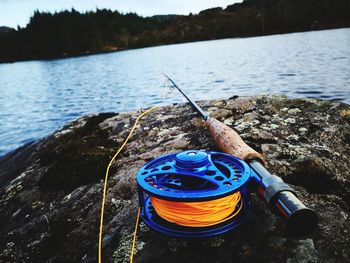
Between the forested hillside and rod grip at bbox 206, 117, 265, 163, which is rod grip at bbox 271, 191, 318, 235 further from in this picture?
the forested hillside

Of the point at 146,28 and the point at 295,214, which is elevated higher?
the point at 295,214

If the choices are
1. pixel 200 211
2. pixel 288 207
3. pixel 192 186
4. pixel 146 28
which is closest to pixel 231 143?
pixel 192 186

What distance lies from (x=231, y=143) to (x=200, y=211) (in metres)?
1.01

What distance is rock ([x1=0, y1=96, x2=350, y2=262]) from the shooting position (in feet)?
6.34

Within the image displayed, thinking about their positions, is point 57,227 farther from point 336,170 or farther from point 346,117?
point 346,117

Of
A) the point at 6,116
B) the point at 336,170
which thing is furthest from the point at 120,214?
the point at 6,116

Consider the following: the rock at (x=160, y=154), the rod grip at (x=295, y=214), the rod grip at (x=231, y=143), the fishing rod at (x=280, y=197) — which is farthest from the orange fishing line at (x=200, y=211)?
the rod grip at (x=231, y=143)

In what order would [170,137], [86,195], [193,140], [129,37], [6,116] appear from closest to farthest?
[86,195], [193,140], [170,137], [6,116], [129,37]

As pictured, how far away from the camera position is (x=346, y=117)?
12.2ft

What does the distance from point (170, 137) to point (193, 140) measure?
41 centimetres

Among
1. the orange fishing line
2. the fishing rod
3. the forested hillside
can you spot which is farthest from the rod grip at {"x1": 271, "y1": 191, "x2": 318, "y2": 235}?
the forested hillside

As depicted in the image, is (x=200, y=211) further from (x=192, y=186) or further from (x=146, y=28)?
(x=146, y=28)

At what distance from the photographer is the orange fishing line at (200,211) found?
194 cm

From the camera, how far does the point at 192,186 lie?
2033mm
